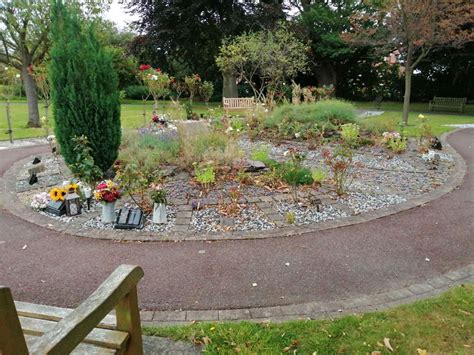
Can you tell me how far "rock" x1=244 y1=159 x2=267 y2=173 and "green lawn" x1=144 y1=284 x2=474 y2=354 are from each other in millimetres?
3773

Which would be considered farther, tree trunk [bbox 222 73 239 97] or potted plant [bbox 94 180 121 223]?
tree trunk [bbox 222 73 239 97]

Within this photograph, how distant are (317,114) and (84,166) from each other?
21.8 feet

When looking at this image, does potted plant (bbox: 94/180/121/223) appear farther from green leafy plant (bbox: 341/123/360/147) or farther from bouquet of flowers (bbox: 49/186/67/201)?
green leafy plant (bbox: 341/123/360/147)

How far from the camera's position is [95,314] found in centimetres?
146

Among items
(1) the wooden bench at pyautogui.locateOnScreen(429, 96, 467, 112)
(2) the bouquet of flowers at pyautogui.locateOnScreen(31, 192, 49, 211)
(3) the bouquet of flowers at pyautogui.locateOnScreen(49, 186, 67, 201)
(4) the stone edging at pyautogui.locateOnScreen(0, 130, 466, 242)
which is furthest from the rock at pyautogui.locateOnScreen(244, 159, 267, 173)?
(1) the wooden bench at pyautogui.locateOnScreen(429, 96, 467, 112)

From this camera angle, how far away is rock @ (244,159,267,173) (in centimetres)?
625

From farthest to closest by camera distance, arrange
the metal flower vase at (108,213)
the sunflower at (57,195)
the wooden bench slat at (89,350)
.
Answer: the sunflower at (57,195), the metal flower vase at (108,213), the wooden bench slat at (89,350)

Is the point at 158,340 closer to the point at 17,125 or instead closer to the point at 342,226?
the point at 342,226

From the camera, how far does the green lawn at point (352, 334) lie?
2.31 meters

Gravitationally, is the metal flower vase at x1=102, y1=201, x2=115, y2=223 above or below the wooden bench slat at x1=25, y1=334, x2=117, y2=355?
below

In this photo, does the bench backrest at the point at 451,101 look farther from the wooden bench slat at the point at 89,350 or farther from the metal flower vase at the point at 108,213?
the wooden bench slat at the point at 89,350

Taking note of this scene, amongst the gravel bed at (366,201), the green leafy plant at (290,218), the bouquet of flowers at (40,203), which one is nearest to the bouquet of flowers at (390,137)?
the gravel bed at (366,201)

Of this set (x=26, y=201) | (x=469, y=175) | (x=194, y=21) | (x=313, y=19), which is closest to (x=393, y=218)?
(x=469, y=175)

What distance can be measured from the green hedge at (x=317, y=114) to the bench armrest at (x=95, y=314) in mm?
8352
